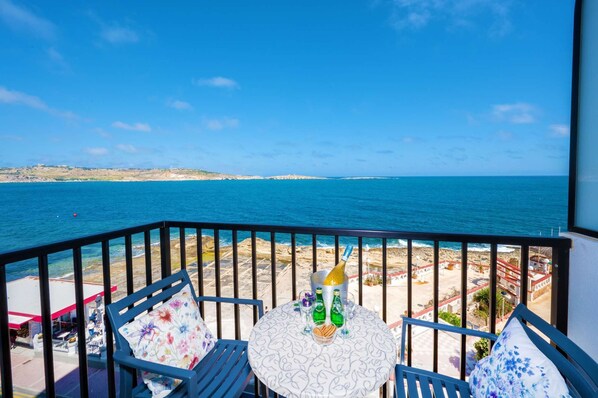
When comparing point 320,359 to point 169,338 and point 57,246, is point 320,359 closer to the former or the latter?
point 169,338

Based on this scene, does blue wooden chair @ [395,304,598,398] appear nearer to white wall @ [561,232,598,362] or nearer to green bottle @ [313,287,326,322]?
white wall @ [561,232,598,362]

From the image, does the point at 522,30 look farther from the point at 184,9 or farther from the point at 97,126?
the point at 97,126

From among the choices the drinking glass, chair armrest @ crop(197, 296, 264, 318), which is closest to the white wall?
the drinking glass

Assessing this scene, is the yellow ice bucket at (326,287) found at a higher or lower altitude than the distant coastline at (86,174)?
lower

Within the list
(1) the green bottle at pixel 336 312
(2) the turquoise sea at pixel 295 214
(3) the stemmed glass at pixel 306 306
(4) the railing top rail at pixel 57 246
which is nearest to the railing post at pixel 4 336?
(4) the railing top rail at pixel 57 246

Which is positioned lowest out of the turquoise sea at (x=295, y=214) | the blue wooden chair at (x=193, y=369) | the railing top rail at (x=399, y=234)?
the turquoise sea at (x=295, y=214)

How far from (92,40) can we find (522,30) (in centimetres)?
3405

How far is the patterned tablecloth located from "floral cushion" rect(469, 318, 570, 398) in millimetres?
425

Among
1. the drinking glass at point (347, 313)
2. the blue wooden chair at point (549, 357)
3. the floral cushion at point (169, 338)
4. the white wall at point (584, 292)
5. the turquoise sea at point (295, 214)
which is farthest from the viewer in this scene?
the turquoise sea at point (295, 214)

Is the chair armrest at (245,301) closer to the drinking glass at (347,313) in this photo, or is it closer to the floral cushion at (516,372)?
the drinking glass at (347,313)

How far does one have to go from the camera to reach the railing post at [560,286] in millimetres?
1570

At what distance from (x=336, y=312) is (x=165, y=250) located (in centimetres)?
157

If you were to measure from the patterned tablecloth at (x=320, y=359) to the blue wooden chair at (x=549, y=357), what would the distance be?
288 millimetres

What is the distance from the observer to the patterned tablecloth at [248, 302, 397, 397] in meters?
0.88
